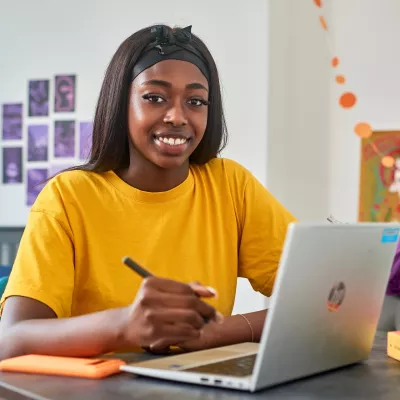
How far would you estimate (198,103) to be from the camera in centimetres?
137

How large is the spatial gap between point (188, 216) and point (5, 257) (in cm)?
220

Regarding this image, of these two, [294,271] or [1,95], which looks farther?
[1,95]

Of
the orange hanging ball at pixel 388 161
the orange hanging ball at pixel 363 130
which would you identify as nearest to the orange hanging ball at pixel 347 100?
the orange hanging ball at pixel 363 130

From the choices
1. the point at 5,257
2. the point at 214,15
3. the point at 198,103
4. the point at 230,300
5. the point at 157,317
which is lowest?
the point at 5,257

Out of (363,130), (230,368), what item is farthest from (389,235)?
(363,130)

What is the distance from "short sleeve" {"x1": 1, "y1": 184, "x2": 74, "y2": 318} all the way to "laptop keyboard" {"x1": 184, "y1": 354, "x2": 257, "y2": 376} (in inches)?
14.7

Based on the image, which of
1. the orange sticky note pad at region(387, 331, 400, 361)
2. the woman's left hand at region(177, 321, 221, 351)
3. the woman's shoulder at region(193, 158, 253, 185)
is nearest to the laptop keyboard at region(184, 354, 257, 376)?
the woman's left hand at region(177, 321, 221, 351)

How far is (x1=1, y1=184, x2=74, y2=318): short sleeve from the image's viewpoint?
3.94ft

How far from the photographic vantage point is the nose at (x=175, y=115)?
132 centimetres

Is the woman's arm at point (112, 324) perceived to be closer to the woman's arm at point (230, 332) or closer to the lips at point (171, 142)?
the woman's arm at point (230, 332)

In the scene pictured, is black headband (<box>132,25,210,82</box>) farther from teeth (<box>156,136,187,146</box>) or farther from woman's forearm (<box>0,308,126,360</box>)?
woman's forearm (<box>0,308,126,360</box>)

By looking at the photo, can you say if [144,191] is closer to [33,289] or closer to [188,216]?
[188,216]

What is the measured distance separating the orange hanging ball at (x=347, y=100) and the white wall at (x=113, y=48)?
19.6 inches

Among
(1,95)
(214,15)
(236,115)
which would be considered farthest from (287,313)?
(1,95)
